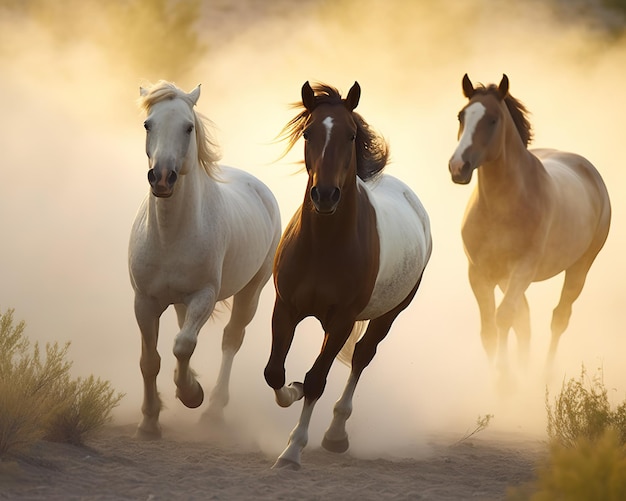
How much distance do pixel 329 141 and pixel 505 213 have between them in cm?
382

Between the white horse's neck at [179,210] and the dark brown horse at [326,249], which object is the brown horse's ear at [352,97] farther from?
the white horse's neck at [179,210]

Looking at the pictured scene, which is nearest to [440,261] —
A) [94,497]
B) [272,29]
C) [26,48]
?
[94,497]

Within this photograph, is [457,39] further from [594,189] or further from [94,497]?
[94,497]

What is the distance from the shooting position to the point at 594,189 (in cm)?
1109

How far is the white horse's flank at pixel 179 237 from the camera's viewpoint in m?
6.31

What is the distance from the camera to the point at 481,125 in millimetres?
8891

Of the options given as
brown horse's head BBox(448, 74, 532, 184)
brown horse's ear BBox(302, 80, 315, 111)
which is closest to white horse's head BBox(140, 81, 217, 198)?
brown horse's ear BBox(302, 80, 315, 111)

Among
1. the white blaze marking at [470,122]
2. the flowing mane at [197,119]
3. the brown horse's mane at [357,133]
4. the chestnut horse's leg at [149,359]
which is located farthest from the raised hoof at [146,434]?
the white blaze marking at [470,122]

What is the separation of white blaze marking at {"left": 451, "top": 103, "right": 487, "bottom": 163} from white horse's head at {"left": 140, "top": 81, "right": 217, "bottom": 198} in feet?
8.81

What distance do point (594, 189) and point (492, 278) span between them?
2.23 meters

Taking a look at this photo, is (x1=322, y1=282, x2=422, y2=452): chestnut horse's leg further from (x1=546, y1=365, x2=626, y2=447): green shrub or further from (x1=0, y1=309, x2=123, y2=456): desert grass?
(x1=0, y1=309, x2=123, y2=456): desert grass

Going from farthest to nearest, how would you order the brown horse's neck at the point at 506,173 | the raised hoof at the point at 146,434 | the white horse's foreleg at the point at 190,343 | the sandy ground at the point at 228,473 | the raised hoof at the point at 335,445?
the brown horse's neck at the point at 506,173 < the raised hoof at the point at 335,445 < the raised hoof at the point at 146,434 < the white horse's foreleg at the point at 190,343 < the sandy ground at the point at 228,473

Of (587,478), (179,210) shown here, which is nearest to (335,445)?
(179,210)

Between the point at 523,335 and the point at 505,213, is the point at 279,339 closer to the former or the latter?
the point at 505,213
